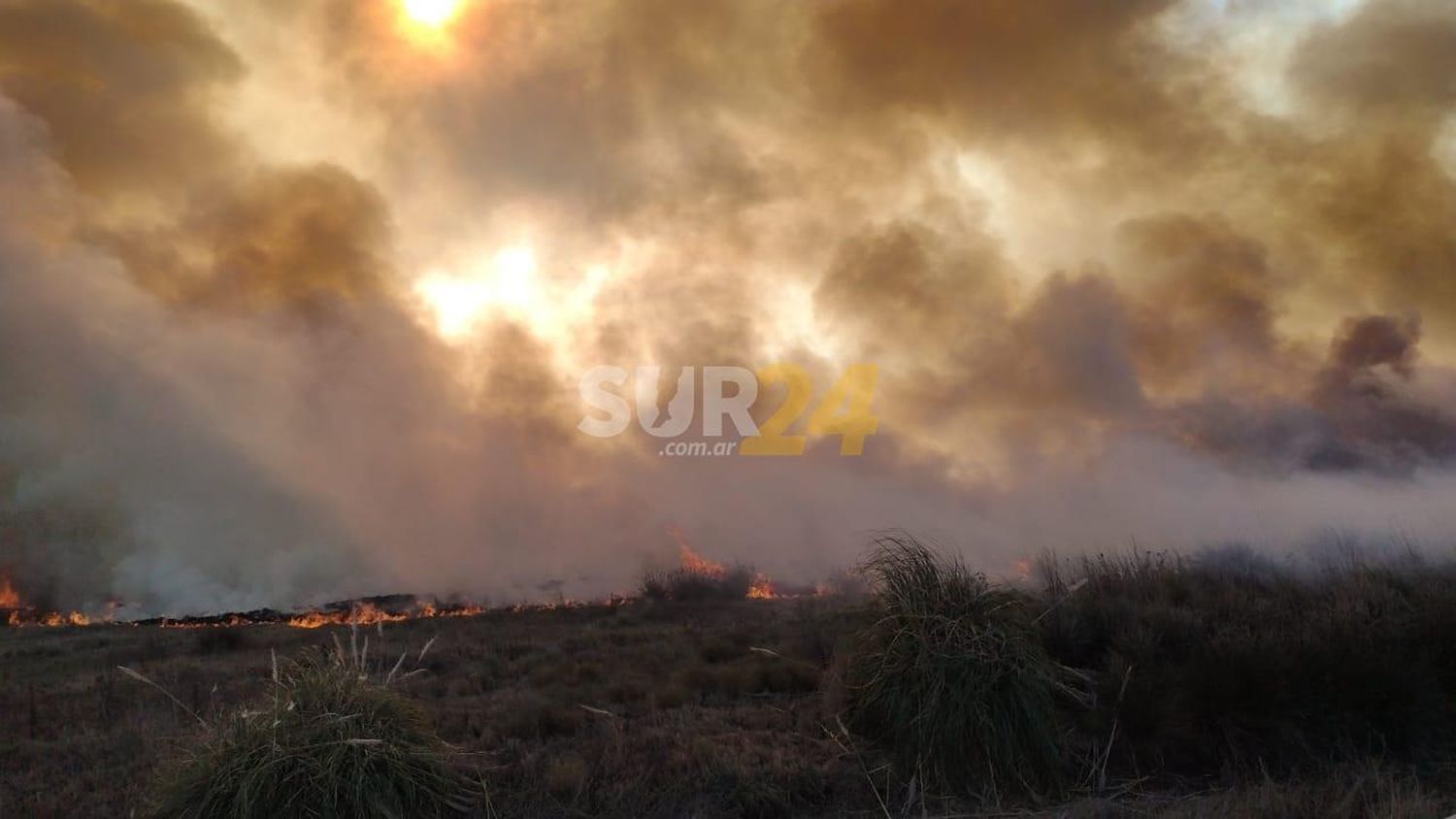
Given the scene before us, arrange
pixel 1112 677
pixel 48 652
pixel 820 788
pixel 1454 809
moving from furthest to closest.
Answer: pixel 48 652 < pixel 1112 677 < pixel 820 788 < pixel 1454 809

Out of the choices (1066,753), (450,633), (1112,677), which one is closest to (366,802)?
(1066,753)

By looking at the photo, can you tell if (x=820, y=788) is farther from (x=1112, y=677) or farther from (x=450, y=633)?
(x=450, y=633)

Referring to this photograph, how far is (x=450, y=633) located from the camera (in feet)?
63.3

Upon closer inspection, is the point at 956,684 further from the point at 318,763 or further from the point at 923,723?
the point at 318,763

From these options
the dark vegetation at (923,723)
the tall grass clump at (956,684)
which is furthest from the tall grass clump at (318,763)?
the tall grass clump at (956,684)

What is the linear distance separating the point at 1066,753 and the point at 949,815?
65.4 inches

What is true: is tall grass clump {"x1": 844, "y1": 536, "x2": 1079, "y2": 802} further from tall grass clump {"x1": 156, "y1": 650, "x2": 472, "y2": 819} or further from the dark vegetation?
tall grass clump {"x1": 156, "y1": 650, "x2": 472, "y2": 819}

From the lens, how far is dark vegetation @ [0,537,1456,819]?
7.82m

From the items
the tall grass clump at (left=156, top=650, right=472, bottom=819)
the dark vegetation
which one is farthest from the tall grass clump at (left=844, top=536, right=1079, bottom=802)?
the tall grass clump at (left=156, top=650, right=472, bottom=819)

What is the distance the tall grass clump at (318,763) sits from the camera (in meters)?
6.97

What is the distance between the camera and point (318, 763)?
7078 millimetres

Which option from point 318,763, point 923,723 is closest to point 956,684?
point 923,723

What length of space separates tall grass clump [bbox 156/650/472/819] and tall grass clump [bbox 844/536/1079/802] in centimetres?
440

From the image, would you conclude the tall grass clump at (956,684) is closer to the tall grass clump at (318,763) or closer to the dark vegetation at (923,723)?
the dark vegetation at (923,723)
